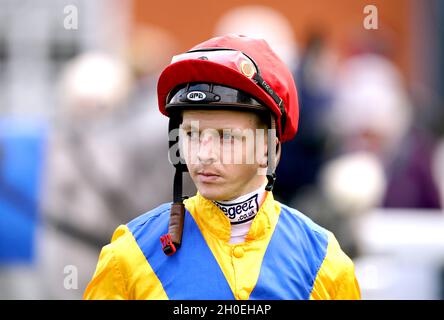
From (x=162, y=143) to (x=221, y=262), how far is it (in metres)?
2.79

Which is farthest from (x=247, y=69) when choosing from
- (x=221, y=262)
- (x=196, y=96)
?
(x=221, y=262)

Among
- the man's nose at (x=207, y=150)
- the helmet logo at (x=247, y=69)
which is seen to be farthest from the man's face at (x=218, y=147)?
the helmet logo at (x=247, y=69)

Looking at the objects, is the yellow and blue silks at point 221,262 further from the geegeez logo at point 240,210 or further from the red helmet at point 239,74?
the red helmet at point 239,74

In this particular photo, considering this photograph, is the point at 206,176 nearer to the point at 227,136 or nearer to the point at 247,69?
the point at 227,136

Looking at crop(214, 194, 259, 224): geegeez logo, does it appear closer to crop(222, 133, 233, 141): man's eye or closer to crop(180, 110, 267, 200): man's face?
crop(180, 110, 267, 200): man's face

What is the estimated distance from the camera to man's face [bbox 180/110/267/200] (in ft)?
12.6

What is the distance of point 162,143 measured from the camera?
6.68 m

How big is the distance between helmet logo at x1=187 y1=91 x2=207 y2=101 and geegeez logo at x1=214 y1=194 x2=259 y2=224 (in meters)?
0.43

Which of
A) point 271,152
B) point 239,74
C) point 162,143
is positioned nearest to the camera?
point 239,74

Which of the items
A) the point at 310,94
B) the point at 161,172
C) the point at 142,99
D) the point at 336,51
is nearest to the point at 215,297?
the point at 161,172

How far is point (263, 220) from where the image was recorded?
4.06 m

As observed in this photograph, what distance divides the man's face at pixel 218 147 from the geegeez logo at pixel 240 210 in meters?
0.10

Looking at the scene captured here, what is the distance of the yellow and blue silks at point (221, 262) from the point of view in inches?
153
